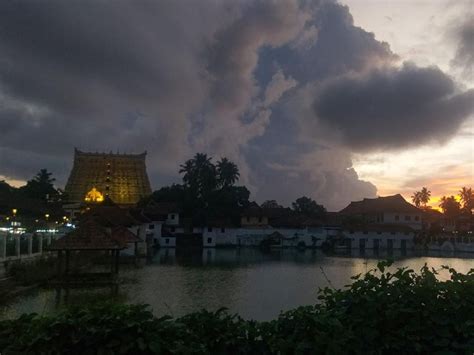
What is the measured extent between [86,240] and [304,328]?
2240cm

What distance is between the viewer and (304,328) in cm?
505

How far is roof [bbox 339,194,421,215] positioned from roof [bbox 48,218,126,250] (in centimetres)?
6168

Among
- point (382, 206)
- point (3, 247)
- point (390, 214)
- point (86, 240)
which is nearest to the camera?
point (3, 247)

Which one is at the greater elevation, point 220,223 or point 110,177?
point 110,177

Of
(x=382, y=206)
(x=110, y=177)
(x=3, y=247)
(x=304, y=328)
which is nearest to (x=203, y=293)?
(x=3, y=247)

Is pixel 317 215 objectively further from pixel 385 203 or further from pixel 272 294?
pixel 272 294

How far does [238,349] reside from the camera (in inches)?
204

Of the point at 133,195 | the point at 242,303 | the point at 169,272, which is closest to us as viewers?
the point at 242,303

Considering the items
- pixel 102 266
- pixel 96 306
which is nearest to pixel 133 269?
pixel 102 266

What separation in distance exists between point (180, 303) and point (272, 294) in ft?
16.5

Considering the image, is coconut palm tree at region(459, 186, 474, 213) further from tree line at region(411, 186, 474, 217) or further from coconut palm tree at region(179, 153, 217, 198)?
coconut palm tree at region(179, 153, 217, 198)

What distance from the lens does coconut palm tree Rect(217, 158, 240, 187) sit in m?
75.6

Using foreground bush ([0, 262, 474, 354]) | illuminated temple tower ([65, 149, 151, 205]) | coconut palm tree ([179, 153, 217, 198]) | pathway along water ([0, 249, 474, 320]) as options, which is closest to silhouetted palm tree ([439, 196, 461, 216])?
coconut palm tree ([179, 153, 217, 198])

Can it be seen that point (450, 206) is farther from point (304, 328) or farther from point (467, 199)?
point (304, 328)
